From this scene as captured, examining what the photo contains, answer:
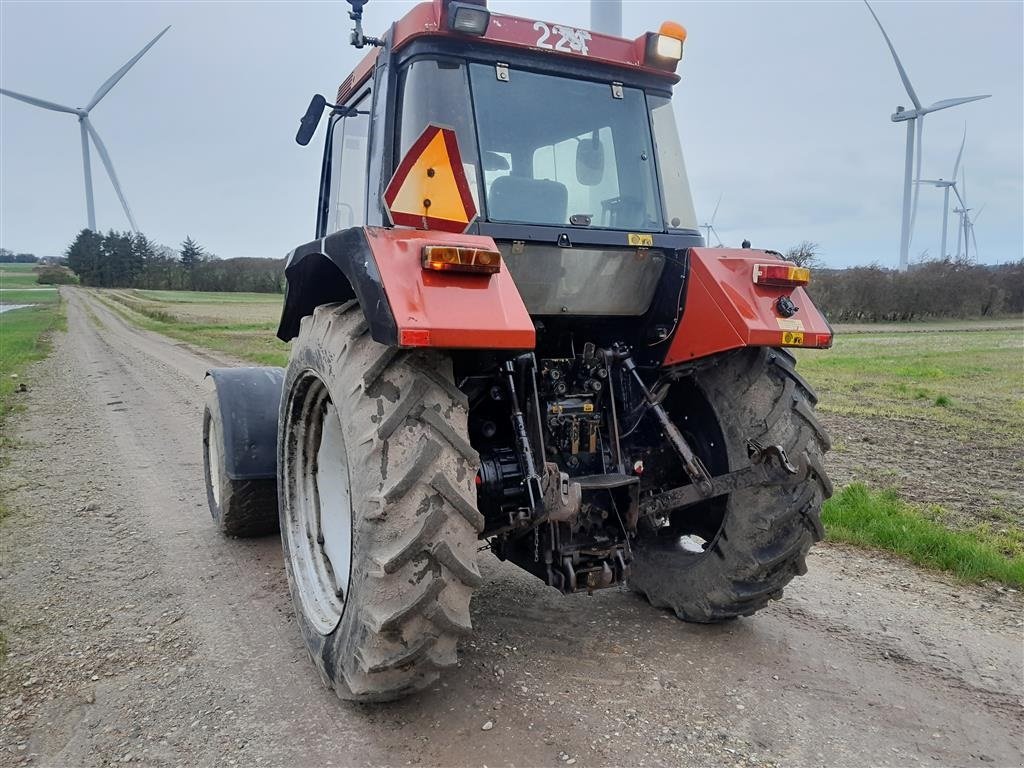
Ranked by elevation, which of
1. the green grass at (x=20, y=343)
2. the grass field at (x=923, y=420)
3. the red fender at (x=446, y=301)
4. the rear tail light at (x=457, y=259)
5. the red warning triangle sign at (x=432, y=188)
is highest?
the red warning triangle sign at (x=432, y=188)

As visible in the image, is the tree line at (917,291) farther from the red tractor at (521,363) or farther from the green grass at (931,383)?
the red tractor at (521,363)

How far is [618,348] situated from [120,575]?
10.00 ft

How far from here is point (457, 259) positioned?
2443mm

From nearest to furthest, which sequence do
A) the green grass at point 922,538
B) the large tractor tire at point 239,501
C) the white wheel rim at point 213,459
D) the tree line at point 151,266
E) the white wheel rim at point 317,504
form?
the white wheel rim at point 317,504 → the green grass at point 922,538 → the large tractor tire at point 239,501 → the white wheel rim at point 213,459 → the tree line at point 151,266

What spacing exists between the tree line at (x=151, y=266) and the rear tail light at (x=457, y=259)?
6830 centimetres

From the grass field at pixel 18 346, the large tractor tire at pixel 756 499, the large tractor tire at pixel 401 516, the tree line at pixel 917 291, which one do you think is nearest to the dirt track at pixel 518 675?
the large tractor tire at pixel 756 499

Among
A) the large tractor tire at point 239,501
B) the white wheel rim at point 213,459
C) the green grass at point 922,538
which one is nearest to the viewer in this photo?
the green grass at point 922,538

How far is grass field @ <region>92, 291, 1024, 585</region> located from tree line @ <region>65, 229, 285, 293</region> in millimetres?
49186

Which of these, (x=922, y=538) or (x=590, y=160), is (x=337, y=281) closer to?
(x=590, y=160)

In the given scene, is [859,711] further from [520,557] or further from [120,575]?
[120,575]

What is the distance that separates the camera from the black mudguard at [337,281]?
2.45 metres

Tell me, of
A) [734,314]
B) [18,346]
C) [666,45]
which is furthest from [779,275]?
[18,346]

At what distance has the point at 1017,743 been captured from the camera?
263cm

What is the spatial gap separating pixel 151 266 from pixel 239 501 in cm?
7871
